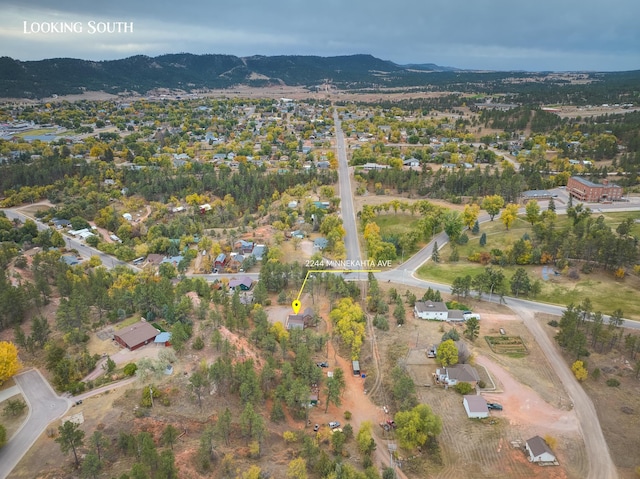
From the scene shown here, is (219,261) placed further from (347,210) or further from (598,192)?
(598,192)

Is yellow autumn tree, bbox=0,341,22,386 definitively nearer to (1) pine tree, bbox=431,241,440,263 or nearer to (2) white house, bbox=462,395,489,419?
(2) white house, bbox=462,395,489,419

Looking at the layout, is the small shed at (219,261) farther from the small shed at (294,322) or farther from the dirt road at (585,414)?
the dirt road at (585,414)

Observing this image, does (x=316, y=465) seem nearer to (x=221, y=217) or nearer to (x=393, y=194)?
(x=221, y=217)

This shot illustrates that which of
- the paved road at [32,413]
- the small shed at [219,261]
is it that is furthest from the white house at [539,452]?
the small shed at [219,261]

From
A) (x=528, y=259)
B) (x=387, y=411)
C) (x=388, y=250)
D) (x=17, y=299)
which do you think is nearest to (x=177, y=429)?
(x=387, y=411)

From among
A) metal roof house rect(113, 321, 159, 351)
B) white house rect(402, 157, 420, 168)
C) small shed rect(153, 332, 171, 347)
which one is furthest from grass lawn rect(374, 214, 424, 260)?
metal roof house rect(113, 321, 159, 351)

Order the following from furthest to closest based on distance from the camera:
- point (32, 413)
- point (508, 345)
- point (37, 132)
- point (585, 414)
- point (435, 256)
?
point (37, 132), point (435, 256), point (508, 345), point (585, 414), point (32, 413)

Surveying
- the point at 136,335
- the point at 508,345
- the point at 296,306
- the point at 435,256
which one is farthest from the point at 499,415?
the point at 136,335
